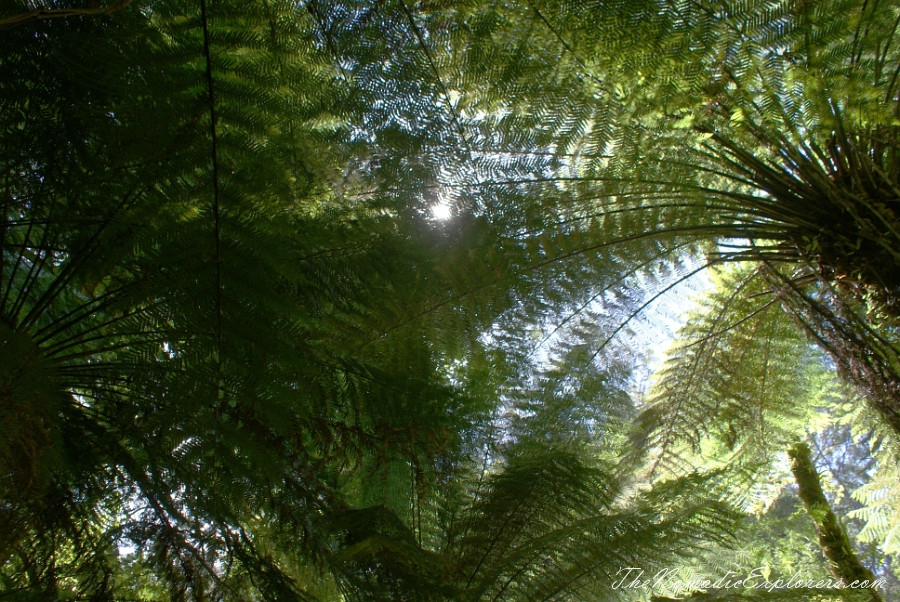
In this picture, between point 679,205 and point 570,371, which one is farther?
point 570,371

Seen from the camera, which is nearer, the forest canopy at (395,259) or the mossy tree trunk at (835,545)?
the forest canopy at (395,259)

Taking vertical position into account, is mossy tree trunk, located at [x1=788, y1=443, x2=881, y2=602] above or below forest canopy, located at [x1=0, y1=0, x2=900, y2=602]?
below

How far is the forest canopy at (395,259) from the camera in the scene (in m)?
1.17

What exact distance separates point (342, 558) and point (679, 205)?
4.52ft

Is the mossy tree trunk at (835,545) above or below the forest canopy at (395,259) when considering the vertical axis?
below

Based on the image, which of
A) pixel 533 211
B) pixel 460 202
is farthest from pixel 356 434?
pixel 533 211

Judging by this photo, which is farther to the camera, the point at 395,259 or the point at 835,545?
the point at 835,545

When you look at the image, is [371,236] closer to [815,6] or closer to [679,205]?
[679,205]

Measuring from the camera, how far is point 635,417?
238cm

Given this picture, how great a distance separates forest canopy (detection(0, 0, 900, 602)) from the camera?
1.17 metres

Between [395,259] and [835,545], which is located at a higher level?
[395,259]

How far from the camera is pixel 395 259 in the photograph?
1.57 meters

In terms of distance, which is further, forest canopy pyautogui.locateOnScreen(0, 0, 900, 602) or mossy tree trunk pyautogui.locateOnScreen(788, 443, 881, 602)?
mossy tree trunk pyautogui.locateOnScreen(788, 443, 881, 602)

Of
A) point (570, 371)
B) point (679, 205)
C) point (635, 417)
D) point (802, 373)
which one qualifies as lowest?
point (802, 373)
